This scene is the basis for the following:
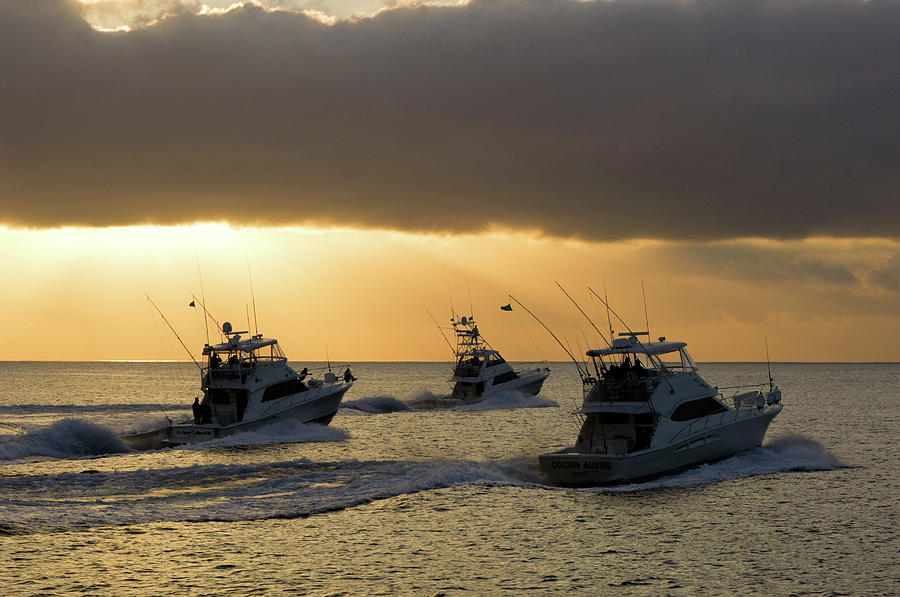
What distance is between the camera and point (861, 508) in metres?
28.6

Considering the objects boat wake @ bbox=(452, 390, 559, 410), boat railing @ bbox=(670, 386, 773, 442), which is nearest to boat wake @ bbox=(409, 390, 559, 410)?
boat wake @ bbox=(452, 390, 559, 410)

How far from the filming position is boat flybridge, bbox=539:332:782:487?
29.8 meters

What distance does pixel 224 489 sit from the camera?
29594mm

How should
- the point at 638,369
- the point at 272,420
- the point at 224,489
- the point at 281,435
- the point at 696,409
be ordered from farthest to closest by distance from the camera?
the point at 272,420
the point at 281,435
the point at 696,409
the point at 638,369
the point at 224,489

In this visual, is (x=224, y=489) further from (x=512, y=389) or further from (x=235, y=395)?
(x=512, y=389)

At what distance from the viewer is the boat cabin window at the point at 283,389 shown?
46.3 m

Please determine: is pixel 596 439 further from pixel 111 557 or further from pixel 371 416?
pixel 371 416

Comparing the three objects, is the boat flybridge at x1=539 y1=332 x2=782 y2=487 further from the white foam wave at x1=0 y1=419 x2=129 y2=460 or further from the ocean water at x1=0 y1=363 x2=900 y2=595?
the white foam wave at x1=0 y1=419 x2=129 y2=460

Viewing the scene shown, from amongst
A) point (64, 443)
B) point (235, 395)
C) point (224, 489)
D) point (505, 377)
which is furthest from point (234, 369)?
point (505, 377)

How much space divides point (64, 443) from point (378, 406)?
109 feet

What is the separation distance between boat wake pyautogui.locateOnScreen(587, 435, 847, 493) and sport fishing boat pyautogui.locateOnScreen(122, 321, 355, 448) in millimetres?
20111

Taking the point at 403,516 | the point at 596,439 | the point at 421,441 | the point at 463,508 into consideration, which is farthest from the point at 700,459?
the point at 421,441

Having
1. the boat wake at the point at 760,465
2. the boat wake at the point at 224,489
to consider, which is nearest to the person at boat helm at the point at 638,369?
the boat wake at the point at 760,465

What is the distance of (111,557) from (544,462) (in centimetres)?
1459
